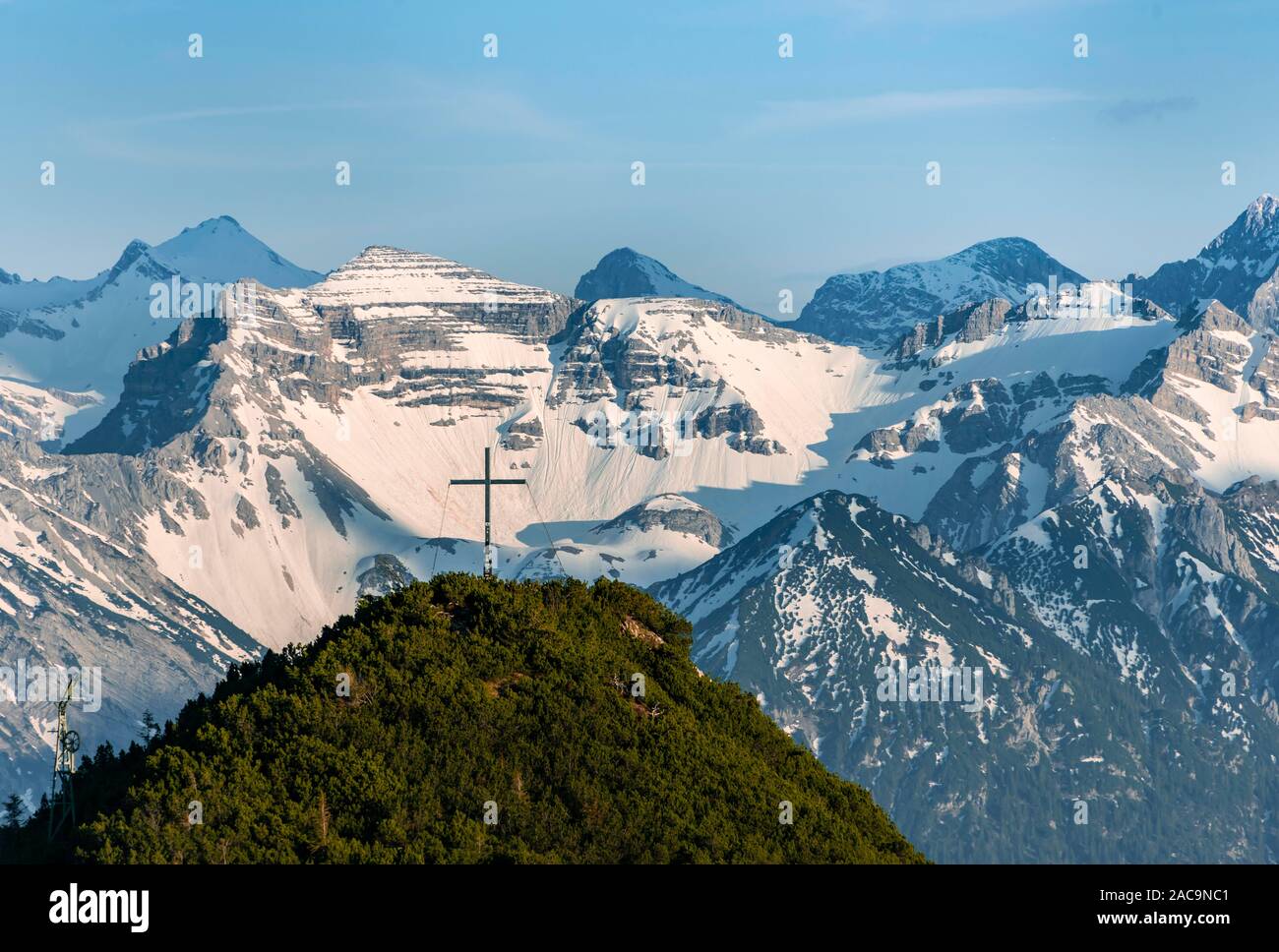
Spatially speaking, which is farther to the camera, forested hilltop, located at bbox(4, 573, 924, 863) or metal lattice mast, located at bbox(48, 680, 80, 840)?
metal lattice mast, located at bbox(48, 680, 80, 840)

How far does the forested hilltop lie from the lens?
123 m

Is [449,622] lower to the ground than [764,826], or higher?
higher

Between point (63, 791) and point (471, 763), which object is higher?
point (471, 763)

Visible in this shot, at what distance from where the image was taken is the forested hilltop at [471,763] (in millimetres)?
122938

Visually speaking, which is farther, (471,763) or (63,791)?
(471,763)

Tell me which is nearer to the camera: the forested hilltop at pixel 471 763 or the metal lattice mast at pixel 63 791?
the forested hilltop at pixel 471 763

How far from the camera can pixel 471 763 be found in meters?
132
